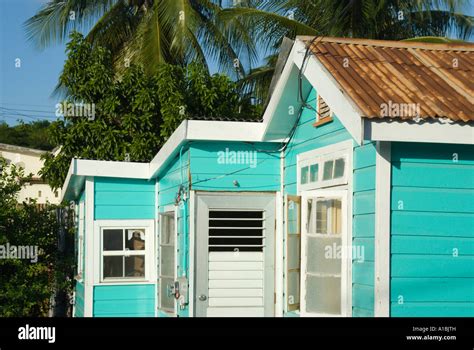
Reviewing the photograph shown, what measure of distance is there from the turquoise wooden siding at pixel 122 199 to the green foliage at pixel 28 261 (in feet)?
12.1

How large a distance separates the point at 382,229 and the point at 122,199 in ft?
20.7

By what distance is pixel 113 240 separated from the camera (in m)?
12.7

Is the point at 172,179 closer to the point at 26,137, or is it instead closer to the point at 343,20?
the point at 343,20

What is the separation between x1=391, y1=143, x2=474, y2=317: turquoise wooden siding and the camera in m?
7.15

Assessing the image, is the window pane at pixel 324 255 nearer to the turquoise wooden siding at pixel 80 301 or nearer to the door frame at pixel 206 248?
the door frame at pixel 206 248

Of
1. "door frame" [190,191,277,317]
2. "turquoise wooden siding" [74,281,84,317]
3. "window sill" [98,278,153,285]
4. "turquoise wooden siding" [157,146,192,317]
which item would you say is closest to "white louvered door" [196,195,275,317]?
"door frame" [190,191,277,317]

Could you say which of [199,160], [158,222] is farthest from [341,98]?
[158,222]

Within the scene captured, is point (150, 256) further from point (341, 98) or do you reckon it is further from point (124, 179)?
point (341, 98)

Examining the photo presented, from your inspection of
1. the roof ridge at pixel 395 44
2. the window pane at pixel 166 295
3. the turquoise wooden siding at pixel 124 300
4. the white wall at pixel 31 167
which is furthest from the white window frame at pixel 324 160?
the white wall at pixel 31 167

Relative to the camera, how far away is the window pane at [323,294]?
8044 mm

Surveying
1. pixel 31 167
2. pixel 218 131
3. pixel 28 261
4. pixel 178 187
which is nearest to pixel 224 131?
pixel 218 131

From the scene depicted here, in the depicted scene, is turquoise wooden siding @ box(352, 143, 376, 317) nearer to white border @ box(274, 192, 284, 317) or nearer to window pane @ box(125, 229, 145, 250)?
white border @ box(274, 192, 284, 317)

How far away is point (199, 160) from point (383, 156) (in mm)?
3327

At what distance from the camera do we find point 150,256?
12820 millimetres
